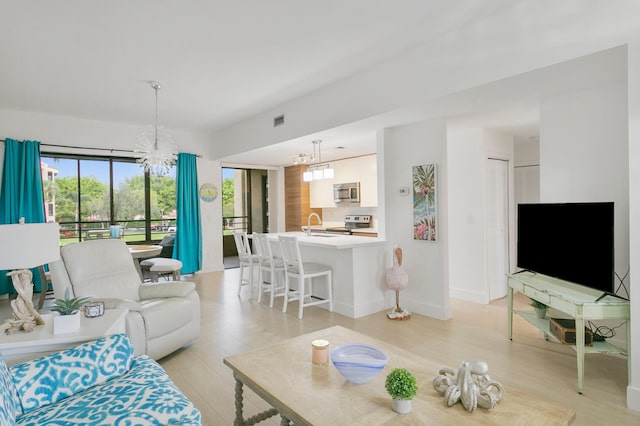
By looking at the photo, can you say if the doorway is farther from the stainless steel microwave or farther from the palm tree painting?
the palm tree painting

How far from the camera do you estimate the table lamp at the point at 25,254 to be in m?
1.90

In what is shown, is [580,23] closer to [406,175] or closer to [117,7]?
[406,175]

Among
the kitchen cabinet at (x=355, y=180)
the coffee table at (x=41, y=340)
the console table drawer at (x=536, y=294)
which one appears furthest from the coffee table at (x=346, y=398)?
the kitchen cabinet at (x=355, y=180)

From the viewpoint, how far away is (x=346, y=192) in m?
7.30

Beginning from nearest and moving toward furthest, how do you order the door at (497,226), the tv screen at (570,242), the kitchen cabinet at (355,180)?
the tv screen at (570,242)
the door at (497,226)
the kitchen cabinet at (355,180)

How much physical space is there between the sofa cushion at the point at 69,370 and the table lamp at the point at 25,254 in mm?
474

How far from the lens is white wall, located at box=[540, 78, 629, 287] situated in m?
3.04

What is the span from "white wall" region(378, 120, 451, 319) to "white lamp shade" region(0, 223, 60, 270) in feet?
11.6

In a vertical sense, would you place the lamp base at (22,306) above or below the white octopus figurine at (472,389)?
above

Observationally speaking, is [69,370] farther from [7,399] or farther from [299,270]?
[299,270]

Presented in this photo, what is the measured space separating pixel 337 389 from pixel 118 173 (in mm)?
6521

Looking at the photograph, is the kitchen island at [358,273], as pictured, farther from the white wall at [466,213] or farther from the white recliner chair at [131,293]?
the white recliner chair at [131,293]

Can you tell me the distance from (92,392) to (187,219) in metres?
5.57

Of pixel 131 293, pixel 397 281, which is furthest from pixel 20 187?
pixel 397 281
